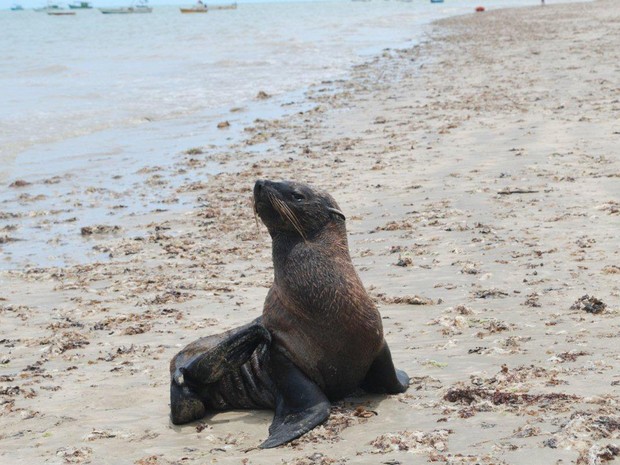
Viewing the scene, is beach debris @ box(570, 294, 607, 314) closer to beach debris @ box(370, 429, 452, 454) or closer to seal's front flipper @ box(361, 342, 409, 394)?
seal's front flipper @ box(361, 342, 409, 394)

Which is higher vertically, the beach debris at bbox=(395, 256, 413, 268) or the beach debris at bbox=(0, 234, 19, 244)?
the beach debris at bbox=(395, 256, 413, 268)

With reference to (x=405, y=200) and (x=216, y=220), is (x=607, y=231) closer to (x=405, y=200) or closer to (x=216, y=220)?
(x=405, y=200)

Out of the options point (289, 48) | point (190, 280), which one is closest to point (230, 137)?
point (190, 280)

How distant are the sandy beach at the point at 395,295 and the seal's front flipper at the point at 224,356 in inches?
10.0

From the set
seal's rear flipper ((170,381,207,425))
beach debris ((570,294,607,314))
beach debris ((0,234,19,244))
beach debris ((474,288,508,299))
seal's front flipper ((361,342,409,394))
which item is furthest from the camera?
beach debris ((0,234,19,244))

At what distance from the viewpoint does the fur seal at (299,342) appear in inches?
180

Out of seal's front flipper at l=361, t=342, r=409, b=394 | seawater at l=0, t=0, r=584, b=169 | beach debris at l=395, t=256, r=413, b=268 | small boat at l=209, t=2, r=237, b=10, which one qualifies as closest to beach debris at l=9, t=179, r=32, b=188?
seawater at l=0, t=0, r=584, b=169

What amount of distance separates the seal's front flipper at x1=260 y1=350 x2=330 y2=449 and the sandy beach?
0.08 metres

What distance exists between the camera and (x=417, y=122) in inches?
605

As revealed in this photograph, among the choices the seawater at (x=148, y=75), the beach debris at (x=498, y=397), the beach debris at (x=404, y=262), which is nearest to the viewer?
the beach debris at (x=498, y=397)

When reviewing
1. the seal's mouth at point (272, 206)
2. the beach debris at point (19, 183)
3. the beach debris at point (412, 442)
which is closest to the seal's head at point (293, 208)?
the seal's mouth at point (272, 206)

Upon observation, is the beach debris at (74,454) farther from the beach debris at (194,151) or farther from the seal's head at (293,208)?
the beach debris at (194,151)

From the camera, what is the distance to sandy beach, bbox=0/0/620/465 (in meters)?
4.25

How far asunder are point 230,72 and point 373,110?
47.8 ft
